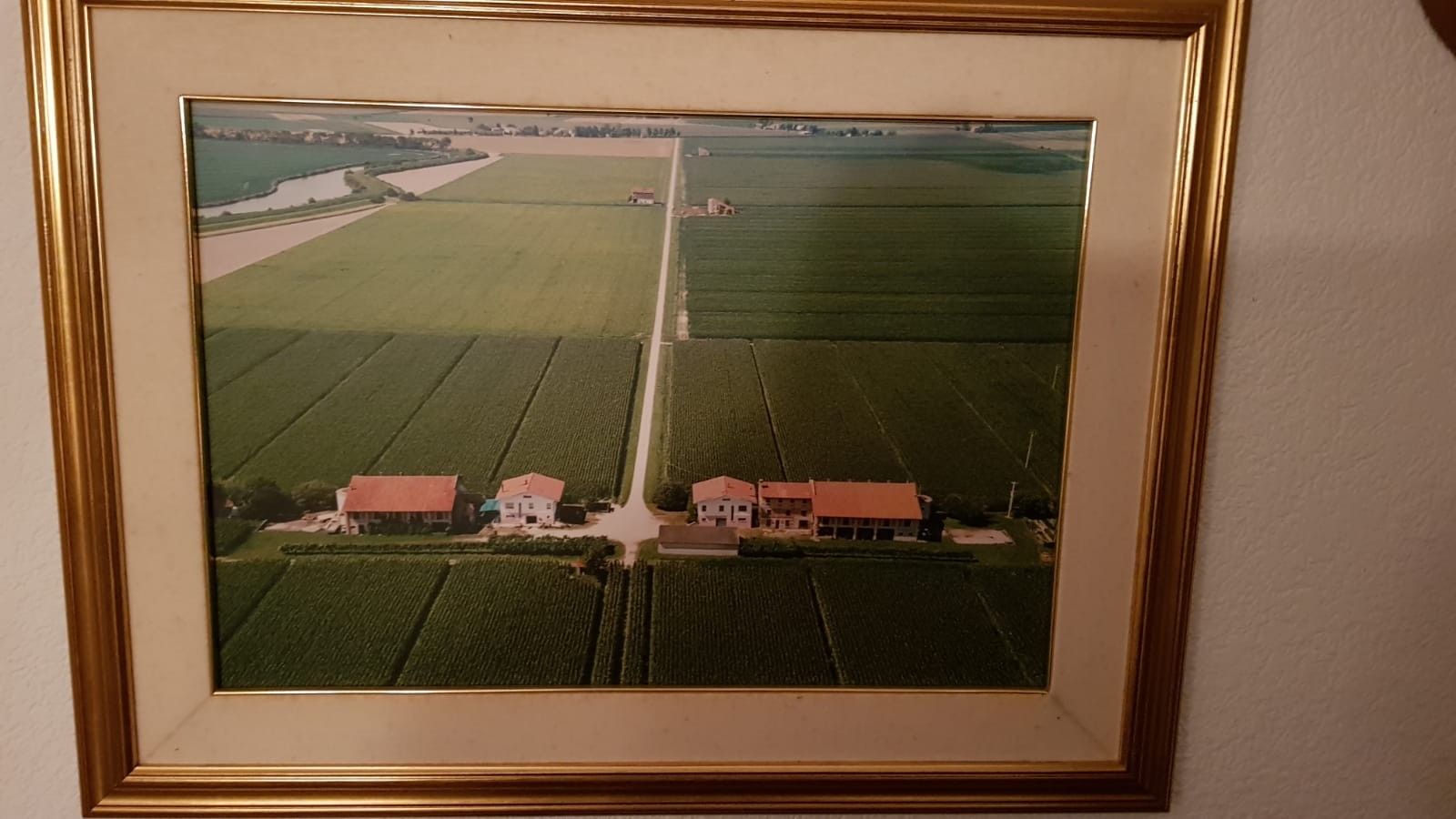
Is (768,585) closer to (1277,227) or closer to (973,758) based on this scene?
(973,758)

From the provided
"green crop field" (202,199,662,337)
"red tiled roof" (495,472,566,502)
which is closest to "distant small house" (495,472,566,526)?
"red tiled roof" (495,472,566,502)

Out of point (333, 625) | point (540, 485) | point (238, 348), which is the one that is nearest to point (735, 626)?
point (540, 485)

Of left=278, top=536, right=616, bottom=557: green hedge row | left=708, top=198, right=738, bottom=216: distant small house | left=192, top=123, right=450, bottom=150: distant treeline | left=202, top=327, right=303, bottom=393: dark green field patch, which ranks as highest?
left=192, top=123, right=450, bottom=150: distant treeline

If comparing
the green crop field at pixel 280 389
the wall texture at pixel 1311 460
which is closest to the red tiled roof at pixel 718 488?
the green crop field at pixel 280 389

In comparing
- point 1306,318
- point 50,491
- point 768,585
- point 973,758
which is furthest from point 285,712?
point 1306,318

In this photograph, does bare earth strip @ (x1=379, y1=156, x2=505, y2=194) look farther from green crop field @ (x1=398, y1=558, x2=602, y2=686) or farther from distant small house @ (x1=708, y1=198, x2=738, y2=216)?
green crop field @ (x1=398, y1=558, x2=602, y2=686)

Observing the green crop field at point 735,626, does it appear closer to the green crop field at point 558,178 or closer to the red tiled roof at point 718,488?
the red tiled roof at point 718,488

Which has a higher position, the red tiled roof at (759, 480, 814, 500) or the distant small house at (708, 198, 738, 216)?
the distant small house at (708, 198, 738, 216)
